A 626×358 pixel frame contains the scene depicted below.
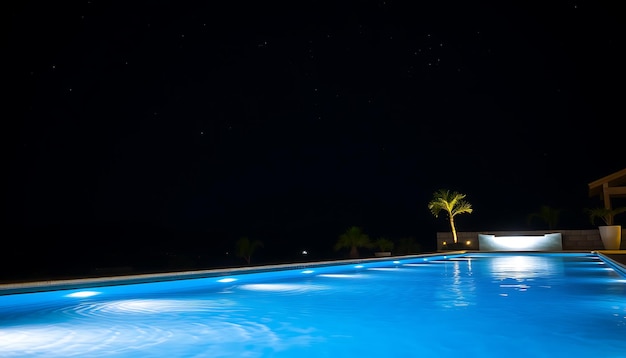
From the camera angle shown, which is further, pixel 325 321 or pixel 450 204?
pixel 450 204

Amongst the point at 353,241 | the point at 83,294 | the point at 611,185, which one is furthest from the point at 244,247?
the point at 611,185

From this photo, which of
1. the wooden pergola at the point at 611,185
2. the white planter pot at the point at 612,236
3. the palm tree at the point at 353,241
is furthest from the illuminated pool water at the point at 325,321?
the wooden pergola at the point at 611,185

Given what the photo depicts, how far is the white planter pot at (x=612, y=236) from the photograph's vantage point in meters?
22.0

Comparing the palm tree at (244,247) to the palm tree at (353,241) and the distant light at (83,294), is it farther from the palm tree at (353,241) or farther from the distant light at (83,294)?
the distant light at (83,294)

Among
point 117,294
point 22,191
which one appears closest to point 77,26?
point 22,191

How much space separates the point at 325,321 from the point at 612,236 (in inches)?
800

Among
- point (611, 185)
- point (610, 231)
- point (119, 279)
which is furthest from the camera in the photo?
point (611, 185)

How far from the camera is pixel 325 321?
222 inches

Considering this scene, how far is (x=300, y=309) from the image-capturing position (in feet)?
21.7

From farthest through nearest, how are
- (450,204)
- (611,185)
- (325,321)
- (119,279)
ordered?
(450,204) → (611,185) → (119,279) → (325,321)

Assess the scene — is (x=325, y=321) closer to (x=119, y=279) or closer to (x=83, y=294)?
(x=83, y=294)

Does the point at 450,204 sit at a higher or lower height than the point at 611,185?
lower

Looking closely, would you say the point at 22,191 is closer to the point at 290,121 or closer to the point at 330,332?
the point at 290,121

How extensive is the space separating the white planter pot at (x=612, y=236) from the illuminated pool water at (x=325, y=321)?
14.1 m
